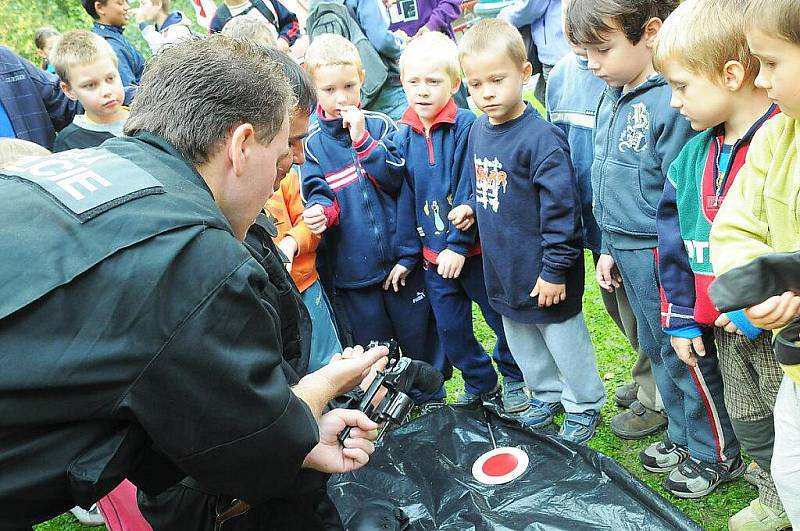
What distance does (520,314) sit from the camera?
10.5ft

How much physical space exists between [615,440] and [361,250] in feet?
4.70

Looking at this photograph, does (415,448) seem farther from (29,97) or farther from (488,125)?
(29,97)

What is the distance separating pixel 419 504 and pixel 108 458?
1.71 m

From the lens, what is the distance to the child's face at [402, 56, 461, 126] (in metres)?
3.44

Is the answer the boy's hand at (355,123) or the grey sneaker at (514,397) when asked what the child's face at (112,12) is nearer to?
the boy's hand at (355,123)

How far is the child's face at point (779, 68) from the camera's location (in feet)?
5.89

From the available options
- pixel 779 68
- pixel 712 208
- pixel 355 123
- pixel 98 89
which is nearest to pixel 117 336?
pixel 779 68

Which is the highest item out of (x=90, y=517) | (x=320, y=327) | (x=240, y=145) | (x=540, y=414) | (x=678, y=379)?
(x=240, y=145)

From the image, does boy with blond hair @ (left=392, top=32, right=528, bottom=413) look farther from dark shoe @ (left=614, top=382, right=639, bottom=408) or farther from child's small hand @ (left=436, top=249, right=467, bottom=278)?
dark shoe @ (left=614, top=382, right=639, bottom=408)

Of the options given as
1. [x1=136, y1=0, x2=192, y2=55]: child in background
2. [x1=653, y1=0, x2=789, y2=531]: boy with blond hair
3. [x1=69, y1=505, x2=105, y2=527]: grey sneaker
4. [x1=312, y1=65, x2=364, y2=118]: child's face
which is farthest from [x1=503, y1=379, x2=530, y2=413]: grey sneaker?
[x1=136, y1=0, x2=192, y2=55]: child in background

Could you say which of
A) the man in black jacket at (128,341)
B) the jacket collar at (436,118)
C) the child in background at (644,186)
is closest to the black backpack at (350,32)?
the jacket collar at (436,118)

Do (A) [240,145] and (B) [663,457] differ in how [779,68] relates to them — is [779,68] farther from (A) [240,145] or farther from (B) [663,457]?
(B) [663,457]

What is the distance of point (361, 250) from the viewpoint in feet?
11.8

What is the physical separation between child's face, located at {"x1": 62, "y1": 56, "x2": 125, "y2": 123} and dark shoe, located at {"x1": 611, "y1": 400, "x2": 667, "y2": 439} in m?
3.21
